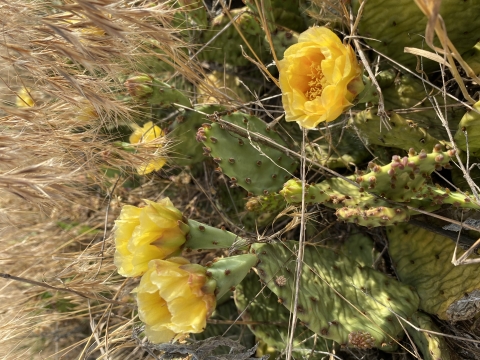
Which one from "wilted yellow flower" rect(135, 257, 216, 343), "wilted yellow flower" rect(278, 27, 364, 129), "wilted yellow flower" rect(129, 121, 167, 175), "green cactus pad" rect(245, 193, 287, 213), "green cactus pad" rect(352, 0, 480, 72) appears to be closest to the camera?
"wilted yellow flower" rect(135, 257, 216, 343)

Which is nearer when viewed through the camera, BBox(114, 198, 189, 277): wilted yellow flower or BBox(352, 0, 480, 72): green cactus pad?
BBox(114, 198, 189, 277): wilted yellow flower

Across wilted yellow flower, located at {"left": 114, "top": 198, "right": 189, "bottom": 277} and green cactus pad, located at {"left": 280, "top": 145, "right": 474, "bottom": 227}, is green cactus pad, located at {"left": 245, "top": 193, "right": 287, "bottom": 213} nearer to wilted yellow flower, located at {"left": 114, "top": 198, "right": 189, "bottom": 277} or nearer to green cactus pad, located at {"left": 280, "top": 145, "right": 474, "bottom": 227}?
green cactus pad, located at {"left": 280, "top": 145, "right": 474, "bottom": 227}

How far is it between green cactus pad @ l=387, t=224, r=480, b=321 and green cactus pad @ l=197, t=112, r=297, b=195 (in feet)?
1.13

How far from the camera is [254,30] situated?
54.6 inches

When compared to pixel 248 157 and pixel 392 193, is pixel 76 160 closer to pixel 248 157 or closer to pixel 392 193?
pixel 248 157

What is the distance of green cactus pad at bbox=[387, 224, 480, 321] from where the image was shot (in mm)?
1103

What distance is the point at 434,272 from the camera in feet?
3.89

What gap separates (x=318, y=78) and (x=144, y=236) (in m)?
0.51

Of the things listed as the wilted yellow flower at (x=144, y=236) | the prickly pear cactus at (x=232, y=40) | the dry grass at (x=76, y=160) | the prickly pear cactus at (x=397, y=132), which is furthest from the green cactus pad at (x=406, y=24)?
the wilted yellow flower at (x=144, y=236)

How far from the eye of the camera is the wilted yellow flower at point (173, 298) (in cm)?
86

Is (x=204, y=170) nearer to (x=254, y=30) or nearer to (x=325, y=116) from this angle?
(x=254, y=30)

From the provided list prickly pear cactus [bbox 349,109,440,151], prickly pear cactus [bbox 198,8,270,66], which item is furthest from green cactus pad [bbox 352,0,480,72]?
prickly pear cactus [bbox 198,8,270,66]

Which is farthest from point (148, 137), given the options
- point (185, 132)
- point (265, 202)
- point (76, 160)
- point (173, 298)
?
point (173, 298)

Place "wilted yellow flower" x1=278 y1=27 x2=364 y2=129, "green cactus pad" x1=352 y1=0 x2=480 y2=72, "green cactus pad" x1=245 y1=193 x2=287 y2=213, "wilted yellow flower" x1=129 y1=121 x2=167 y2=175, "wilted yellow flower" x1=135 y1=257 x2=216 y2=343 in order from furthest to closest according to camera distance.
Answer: "wilted yellow flower" x1=129 y1=121 x2=167 y2=175, "green cactus pad" x1=245 y1=193 x2=287 y2=213, "green cactus pad" x1=352 y1=0 x2=480 y2=72, "wilted yellow flower" x1=278 y1=27 x2=364 y2=129, "wilted yellow flower" x1=135 y1=257 x2=216 y2=343
